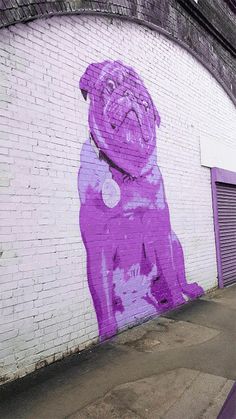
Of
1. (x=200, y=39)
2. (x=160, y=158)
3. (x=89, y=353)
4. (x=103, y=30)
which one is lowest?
(x=89, y=353)

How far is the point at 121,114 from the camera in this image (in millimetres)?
6801

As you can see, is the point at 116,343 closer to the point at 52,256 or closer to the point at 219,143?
the point at 52,256

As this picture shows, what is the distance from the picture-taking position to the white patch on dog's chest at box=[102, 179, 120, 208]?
6.23m

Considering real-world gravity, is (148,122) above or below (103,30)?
below

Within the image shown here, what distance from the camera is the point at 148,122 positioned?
7527 millimetres

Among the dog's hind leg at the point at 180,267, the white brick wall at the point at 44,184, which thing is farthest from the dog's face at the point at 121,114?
the dog's hind leg at the point at 180,267

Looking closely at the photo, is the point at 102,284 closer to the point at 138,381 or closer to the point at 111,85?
the point at 138,381

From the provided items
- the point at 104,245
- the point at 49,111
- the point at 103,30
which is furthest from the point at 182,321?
the point at 103,30

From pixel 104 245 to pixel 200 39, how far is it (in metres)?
6.13

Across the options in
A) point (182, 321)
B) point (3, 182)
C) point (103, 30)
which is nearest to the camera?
point (3, 182)

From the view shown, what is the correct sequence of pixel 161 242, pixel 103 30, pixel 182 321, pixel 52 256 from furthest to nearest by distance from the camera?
pixel 161 242
pixel 182 321
pixel 103 30
pixel 52 256

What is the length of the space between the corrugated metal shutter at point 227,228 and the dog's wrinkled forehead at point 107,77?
414cm

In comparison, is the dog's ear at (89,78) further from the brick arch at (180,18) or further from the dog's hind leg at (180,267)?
the dog's hind leg at (180,267)

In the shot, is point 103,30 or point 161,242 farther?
point 161,242
